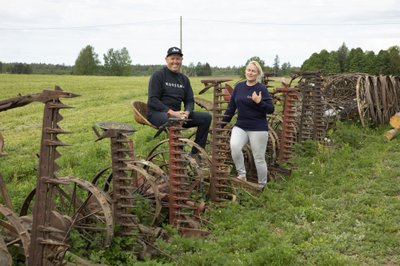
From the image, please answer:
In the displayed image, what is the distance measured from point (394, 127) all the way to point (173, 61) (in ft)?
24.0

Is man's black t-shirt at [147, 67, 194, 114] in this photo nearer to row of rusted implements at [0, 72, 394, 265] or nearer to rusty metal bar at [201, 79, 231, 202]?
row of rusted implements at [0, 72, 394, 265]

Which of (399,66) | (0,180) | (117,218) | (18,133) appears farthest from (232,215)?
(399,66)

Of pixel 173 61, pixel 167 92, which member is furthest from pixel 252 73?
pixel 167 92

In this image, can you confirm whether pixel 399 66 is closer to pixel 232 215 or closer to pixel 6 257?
pixel 232 215

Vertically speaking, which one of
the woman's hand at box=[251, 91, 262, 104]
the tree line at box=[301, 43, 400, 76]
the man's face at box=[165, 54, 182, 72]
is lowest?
the woman's hand at box=[251, 91, 262, 104]

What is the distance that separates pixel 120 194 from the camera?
13.8 feet

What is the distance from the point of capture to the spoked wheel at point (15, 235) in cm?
343

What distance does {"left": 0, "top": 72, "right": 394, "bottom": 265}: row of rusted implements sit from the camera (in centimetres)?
334

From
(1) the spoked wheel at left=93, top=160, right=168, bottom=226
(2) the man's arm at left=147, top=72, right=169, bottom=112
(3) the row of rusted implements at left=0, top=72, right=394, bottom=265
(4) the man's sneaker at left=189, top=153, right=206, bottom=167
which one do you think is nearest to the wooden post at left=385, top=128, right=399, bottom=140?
(3) the row of rusted implements at left=0, top=72, right=394, bottom=265

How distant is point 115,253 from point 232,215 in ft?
6.03

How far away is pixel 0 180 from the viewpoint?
3875 millimetres

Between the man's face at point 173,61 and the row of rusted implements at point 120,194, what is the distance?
519 mm

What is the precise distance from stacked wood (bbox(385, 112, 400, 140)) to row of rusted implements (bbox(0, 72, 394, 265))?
12.8 feet

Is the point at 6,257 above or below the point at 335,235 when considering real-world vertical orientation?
above
